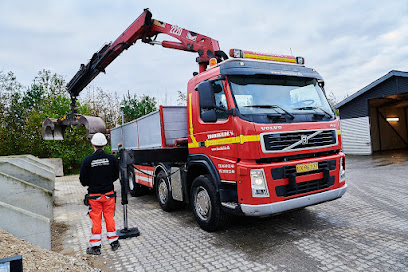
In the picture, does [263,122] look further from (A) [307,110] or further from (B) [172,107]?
(B) [172,107]

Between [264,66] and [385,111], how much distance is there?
61.5ft

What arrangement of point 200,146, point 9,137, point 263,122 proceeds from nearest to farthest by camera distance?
1. point 263,122
2. point 200,146
3. point 9,137

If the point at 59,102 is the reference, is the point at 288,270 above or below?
below

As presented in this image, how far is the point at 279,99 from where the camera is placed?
14.3 feet

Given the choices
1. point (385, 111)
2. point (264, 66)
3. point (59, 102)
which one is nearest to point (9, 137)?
point (59, 102)

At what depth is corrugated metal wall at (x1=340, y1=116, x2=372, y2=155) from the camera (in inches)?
638

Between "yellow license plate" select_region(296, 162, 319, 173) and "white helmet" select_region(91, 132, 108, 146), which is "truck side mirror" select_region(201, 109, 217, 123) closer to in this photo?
"yellow license plate" select_region(296, 162, 319, 173)

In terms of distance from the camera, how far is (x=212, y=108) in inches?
172

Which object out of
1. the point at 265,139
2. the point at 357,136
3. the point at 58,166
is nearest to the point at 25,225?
the point at 265,139

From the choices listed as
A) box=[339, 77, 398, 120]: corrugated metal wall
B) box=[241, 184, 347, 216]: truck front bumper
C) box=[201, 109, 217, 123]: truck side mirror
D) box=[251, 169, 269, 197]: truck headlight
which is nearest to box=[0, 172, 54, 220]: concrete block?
box=[201, 109, 217, 123]: truck side mirror

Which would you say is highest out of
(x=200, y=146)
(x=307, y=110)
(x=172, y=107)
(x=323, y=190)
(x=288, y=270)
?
(x=172, y=107)

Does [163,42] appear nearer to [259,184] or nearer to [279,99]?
[279,99]

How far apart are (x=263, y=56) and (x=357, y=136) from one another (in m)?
14.6

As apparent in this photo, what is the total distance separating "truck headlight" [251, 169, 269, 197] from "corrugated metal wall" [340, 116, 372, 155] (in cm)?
1505
